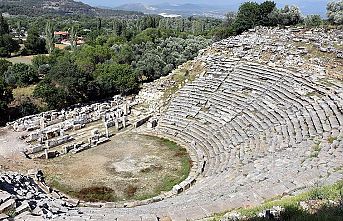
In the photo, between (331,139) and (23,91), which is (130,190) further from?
(23,91)

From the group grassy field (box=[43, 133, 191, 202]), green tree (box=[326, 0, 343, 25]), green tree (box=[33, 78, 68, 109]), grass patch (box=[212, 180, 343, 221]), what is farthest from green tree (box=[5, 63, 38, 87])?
grass patch (box=[212, 180, 343, 221])

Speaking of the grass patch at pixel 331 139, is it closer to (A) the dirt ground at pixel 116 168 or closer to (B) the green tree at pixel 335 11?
(A) the dirt ground at pixel 116 168

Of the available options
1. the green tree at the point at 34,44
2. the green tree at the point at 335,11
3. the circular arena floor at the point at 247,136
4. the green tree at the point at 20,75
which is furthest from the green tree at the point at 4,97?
the green tree at the point at 34,44

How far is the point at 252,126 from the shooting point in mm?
24766

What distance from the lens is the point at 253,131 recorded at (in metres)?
24.1

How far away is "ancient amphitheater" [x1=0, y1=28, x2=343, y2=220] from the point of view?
48.7 ft

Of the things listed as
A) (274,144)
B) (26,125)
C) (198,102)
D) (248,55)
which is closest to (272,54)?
(248,55)

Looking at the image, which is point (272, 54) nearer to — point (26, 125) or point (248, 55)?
point (248, 55)

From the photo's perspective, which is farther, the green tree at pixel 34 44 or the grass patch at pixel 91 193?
the green tree at pixel 34 44

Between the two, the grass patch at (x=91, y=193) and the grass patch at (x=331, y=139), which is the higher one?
the grass patch at (x=331, y=139)

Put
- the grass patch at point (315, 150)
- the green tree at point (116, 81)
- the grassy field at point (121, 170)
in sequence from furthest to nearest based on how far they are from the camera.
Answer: the green tree at point (116, 81)
the grassy field at point (121, 170)
the grass patch at point (315, 150)

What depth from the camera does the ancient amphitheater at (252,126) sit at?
1485 centimetres

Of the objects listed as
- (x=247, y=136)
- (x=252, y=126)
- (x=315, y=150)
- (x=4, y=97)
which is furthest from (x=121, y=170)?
(x=4, y=97)

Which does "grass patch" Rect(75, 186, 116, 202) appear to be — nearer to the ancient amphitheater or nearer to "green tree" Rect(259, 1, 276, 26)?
the ancient amphitheater
